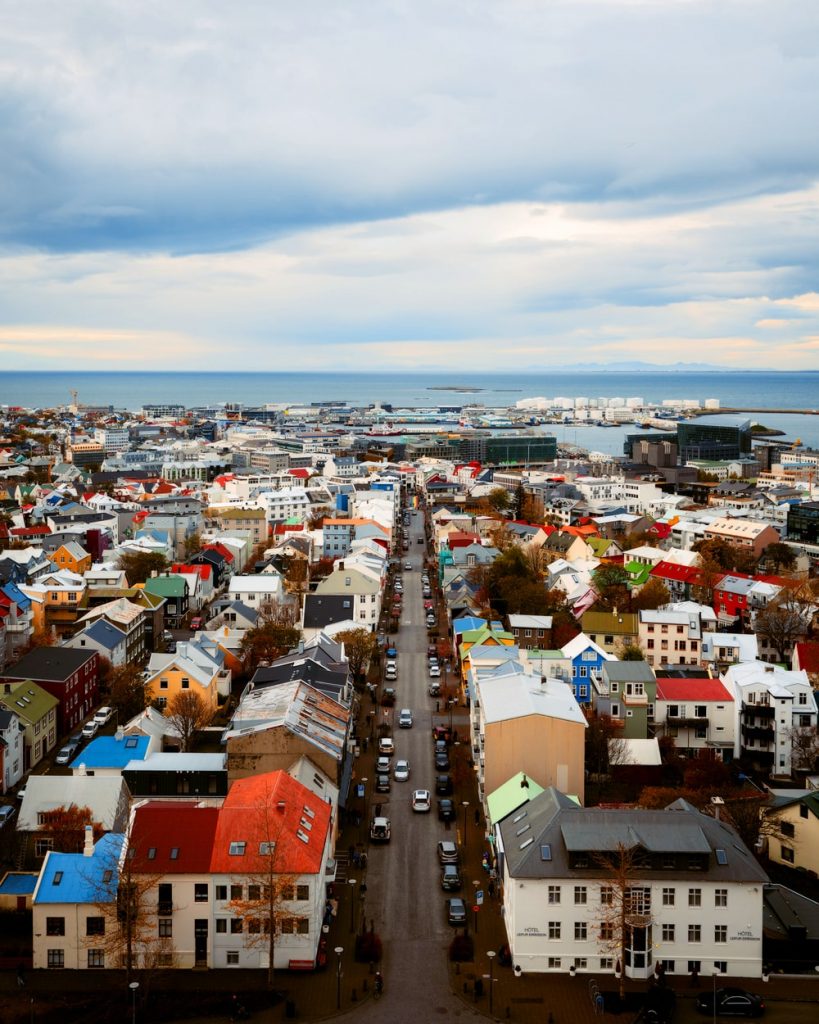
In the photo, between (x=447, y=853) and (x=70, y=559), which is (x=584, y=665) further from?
(x=70, y=559)

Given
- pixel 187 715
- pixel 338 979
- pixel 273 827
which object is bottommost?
pixel 338 979

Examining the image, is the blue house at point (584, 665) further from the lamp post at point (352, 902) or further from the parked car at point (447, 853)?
the lamp post at point (352, 902)

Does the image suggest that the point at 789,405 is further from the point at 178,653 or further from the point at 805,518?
the point at 178,653

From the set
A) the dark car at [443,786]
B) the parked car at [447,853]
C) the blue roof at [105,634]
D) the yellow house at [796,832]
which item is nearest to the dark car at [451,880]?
the parked car at [447,853]

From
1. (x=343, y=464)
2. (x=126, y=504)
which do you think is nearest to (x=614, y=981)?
(x=126, y=504)

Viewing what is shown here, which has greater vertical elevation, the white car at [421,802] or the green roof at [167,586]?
the green roof at [167,586]

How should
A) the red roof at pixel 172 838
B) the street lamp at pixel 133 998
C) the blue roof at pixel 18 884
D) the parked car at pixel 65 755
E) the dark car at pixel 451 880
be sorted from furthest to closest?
1. the parked car at pixel 65 755
2. the dark car at pixel 451 880
3. the blue roof at pixel 18 884
4. the red roof at pixel 172 838
5. the street lamp at pixel 133 998

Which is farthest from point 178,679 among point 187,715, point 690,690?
point 690,690
